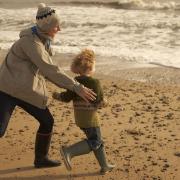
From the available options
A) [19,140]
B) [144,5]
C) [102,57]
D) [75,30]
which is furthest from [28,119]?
[144,5]

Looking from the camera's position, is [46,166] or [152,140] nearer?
[46,166]

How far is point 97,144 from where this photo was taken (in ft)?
15.8

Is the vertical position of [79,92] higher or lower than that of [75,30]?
higher

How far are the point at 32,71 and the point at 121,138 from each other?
156cm

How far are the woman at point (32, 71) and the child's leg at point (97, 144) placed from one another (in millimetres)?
422

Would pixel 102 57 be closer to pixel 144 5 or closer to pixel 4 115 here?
pixel 4 115

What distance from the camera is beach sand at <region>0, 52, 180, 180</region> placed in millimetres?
4973

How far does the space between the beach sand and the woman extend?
679mm

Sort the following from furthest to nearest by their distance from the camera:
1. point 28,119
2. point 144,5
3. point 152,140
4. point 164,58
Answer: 1. point 144,5
2. point 164,58
3. point 28,119
4. point 152,140

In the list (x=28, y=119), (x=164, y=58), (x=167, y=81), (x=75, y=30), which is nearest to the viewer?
(x=28, y=119)

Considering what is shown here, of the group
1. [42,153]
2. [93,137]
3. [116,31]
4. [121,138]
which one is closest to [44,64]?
[93,137]

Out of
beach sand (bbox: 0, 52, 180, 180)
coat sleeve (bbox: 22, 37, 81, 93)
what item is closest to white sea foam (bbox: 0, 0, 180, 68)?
beach sand (bbox: 0, 52, 180, 180)

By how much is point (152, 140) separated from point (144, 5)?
52.9ft

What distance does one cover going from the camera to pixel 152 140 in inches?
225
